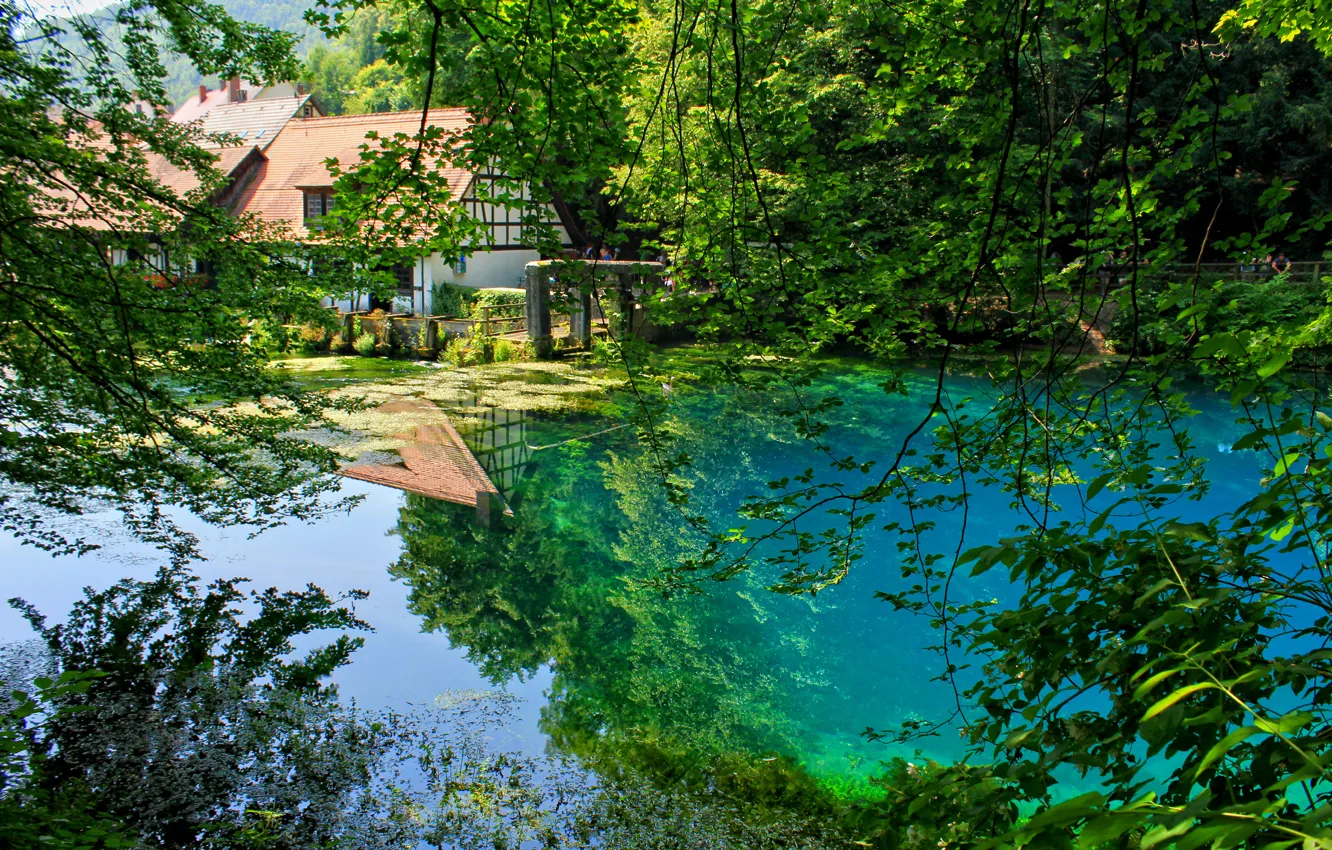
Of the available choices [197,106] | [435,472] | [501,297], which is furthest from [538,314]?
[197,106]

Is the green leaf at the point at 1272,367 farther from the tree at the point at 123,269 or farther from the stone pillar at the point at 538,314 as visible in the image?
the stone pillar at the point at 538,314

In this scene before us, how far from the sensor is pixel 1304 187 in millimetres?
19984

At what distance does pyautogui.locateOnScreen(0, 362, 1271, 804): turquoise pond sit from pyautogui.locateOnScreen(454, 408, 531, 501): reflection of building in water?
0.12 metres

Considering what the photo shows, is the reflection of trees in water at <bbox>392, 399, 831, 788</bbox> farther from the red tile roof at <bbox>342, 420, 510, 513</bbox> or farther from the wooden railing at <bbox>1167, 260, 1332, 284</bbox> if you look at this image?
the wooden railing at <bbox>1167, 260, 1332, 284</bbox>

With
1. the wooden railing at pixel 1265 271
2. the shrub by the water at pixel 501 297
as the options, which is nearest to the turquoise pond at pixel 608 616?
the shrub by the water at pixel 501 297

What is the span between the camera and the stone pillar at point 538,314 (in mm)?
18156

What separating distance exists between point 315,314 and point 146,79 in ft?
6.34

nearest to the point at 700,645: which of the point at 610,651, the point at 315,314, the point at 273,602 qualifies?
the point at 610,651

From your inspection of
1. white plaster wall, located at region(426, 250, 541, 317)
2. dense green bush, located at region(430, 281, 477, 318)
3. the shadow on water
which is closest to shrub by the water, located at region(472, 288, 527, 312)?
dense green bush, located at region(430, 281, 477, 318)

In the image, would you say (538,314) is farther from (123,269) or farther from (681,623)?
(123,269)

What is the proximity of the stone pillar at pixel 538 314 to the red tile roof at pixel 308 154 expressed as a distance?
390 cm

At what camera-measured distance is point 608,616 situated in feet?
26.1

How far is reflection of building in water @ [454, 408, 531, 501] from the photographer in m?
12.0

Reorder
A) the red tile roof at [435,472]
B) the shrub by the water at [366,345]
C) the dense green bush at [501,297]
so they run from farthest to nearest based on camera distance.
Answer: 1. the dense green bush at [501,297]
2. the shrub by the water at [366,345]
3. the red tile roof at [435,472]
